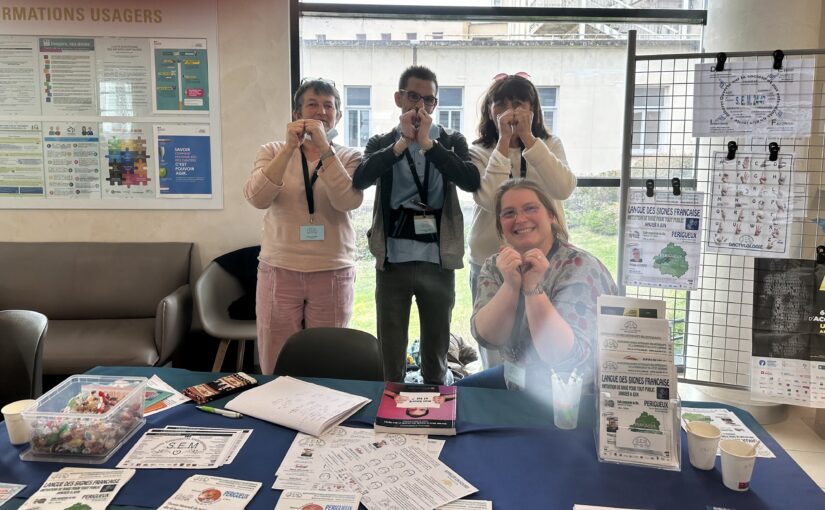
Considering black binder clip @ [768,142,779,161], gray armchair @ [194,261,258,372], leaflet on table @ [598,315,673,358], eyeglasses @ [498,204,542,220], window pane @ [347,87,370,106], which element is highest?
window pane @ [347,87,370,106]

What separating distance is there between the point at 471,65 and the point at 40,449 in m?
3.12

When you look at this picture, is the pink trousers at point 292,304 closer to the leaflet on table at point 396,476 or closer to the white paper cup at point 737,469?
the leaflet on table at point 396,476

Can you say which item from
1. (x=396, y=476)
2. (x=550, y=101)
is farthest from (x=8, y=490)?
(x=550, y=101)

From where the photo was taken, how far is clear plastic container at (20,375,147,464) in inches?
55.8

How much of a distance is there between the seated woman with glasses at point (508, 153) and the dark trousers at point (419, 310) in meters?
0.19

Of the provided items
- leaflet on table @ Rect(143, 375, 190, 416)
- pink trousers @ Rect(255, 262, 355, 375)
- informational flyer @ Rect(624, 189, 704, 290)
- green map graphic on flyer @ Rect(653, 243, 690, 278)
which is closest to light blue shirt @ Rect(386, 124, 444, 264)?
pink trousers @ Rect(255, 262, 355, 375)

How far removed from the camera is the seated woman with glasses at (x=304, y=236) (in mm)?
2611

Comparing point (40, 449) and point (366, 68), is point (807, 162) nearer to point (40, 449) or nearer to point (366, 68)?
point (366, 68)

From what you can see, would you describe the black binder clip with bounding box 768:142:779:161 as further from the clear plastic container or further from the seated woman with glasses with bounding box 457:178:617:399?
the clear plastic container

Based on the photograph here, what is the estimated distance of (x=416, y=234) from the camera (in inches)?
103

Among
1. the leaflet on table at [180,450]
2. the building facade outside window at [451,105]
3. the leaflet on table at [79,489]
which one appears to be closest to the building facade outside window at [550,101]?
the building facade outside window at [451,105]

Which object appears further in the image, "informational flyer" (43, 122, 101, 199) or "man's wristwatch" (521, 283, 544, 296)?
"informational flyer" (43, 122, 101, 199)

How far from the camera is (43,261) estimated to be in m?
3.62

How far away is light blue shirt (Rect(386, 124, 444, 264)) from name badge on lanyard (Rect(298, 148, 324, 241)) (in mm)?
322
